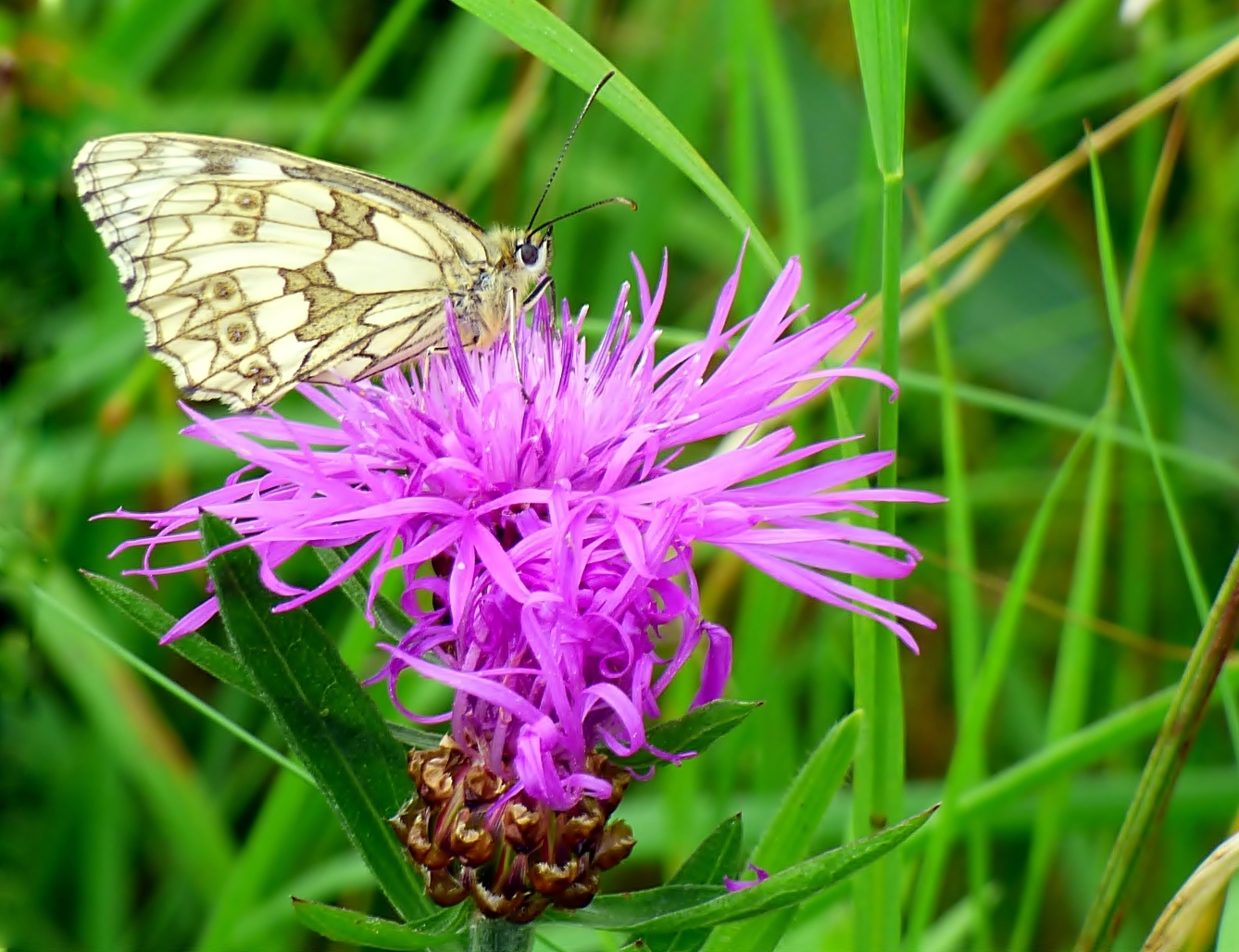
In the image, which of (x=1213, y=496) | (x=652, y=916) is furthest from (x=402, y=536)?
(x=1213, y=496)

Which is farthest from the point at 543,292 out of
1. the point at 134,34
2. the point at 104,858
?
the point at 134,34

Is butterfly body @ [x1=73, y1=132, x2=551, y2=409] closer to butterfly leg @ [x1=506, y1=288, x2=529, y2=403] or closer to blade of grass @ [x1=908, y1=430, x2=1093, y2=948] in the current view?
butterfly leg @ [x1=506, y1=288, x2=529, y2=403]

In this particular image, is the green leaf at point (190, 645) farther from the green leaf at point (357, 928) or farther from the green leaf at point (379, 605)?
the green leaf at point (357, 928)

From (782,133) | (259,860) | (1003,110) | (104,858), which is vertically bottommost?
(104,858)

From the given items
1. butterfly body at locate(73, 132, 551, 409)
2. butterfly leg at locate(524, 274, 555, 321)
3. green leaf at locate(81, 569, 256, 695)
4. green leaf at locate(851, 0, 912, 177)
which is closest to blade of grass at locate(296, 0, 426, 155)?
butterfly body at locate(73, 132, 551, 409)

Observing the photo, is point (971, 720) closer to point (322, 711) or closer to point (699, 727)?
point (699, 727)

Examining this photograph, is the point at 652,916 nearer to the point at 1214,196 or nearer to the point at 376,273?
the point at 376,273
